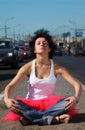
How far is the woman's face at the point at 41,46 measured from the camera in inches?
284

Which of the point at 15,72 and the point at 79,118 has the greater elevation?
the point at 79,118

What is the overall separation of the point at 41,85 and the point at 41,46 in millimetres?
611

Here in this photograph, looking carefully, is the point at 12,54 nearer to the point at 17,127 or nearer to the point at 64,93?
the point at 64,93

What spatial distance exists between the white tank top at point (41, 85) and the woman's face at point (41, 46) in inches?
10.2

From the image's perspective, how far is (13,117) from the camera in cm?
732

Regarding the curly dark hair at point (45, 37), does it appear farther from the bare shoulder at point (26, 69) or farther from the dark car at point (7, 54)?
the dark car at point (7, 54)

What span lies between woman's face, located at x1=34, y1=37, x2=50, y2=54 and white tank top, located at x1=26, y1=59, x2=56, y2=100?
260 mm

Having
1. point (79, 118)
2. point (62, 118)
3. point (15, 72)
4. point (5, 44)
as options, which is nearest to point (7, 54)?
point (5, 44)

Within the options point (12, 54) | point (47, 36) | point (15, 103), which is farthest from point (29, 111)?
point (12, 54)

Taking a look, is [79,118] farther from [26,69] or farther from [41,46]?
[41,46]

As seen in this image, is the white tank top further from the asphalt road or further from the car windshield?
the car windshield

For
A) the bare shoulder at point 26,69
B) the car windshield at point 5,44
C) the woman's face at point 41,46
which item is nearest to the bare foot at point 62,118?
the bare shoulder at point 26,69

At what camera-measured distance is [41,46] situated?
7258mm

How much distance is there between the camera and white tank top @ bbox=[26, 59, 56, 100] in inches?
280
